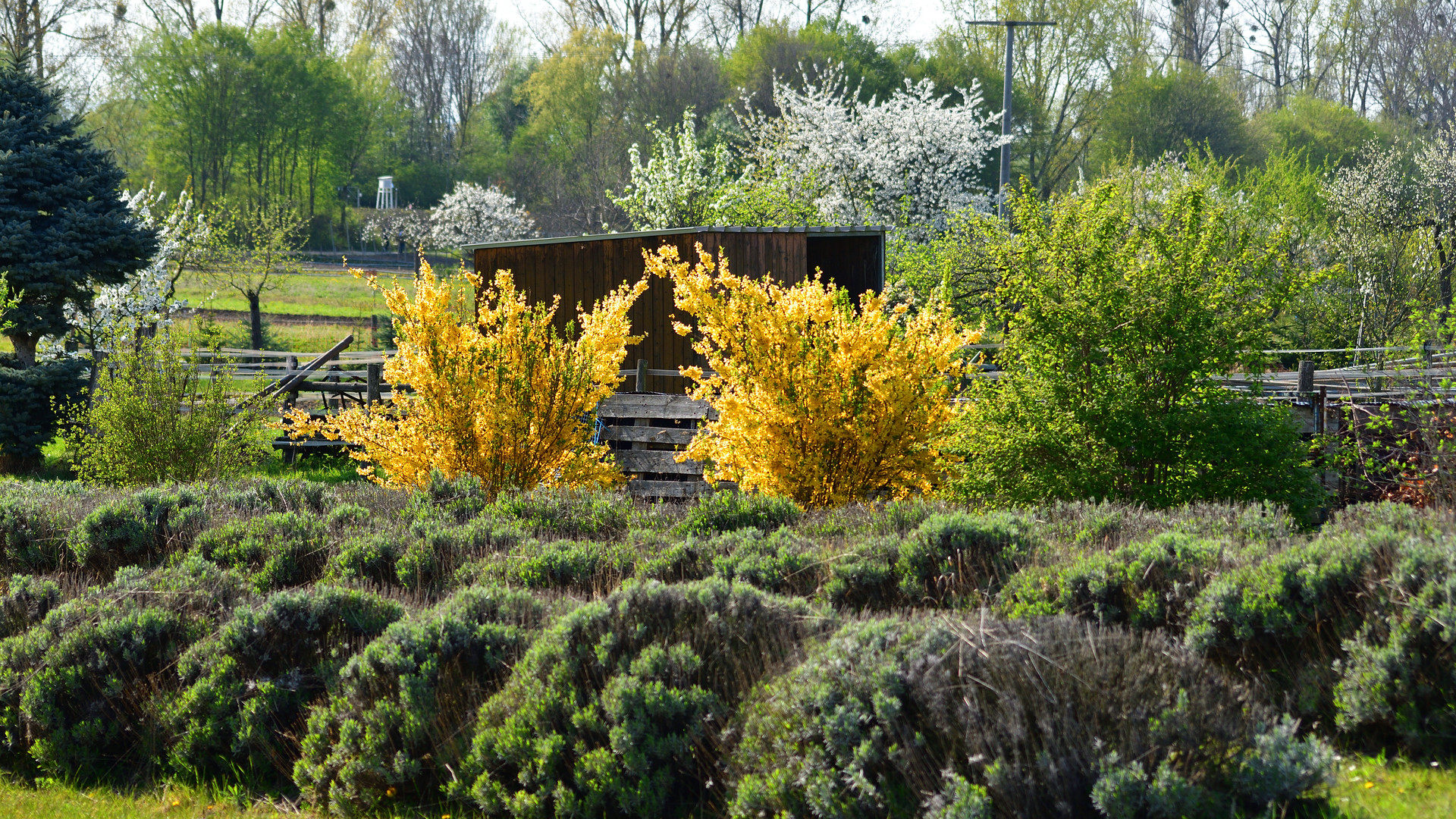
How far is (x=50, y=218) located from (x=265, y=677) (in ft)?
41.4

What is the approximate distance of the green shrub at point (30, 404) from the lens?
1356 centimetres

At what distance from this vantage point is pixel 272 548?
5.77 meters

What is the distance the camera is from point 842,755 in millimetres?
3512

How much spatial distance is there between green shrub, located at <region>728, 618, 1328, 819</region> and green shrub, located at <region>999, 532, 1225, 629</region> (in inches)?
20.3

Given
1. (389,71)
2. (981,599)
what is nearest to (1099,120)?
(389,71)

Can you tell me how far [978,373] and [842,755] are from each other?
4.72 m

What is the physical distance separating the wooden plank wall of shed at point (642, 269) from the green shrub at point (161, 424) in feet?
12.8

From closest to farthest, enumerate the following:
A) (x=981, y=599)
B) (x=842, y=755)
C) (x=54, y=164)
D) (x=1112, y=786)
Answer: (x=1112, y=786)
(x=842, y=755)
(x=981, y=599)
(x=54, y=164)

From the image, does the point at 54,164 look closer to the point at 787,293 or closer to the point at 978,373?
the point at 787,293

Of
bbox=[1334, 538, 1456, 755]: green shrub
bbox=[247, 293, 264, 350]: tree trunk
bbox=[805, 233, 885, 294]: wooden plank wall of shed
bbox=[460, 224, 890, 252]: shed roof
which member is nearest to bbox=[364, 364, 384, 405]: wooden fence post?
bbox=[460, 224, 890, 252]: shed roof

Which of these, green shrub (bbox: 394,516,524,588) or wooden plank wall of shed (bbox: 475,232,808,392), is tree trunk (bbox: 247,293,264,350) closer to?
wooden plank wall of shed (bbox: 475,232,808,392)

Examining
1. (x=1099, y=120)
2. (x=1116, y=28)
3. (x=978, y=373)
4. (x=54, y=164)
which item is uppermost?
(x=1116, y=28)

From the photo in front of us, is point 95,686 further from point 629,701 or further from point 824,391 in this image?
point 824,391

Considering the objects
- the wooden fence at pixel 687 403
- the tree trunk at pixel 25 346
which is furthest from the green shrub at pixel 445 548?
the tree trunk at pixel 25 346
